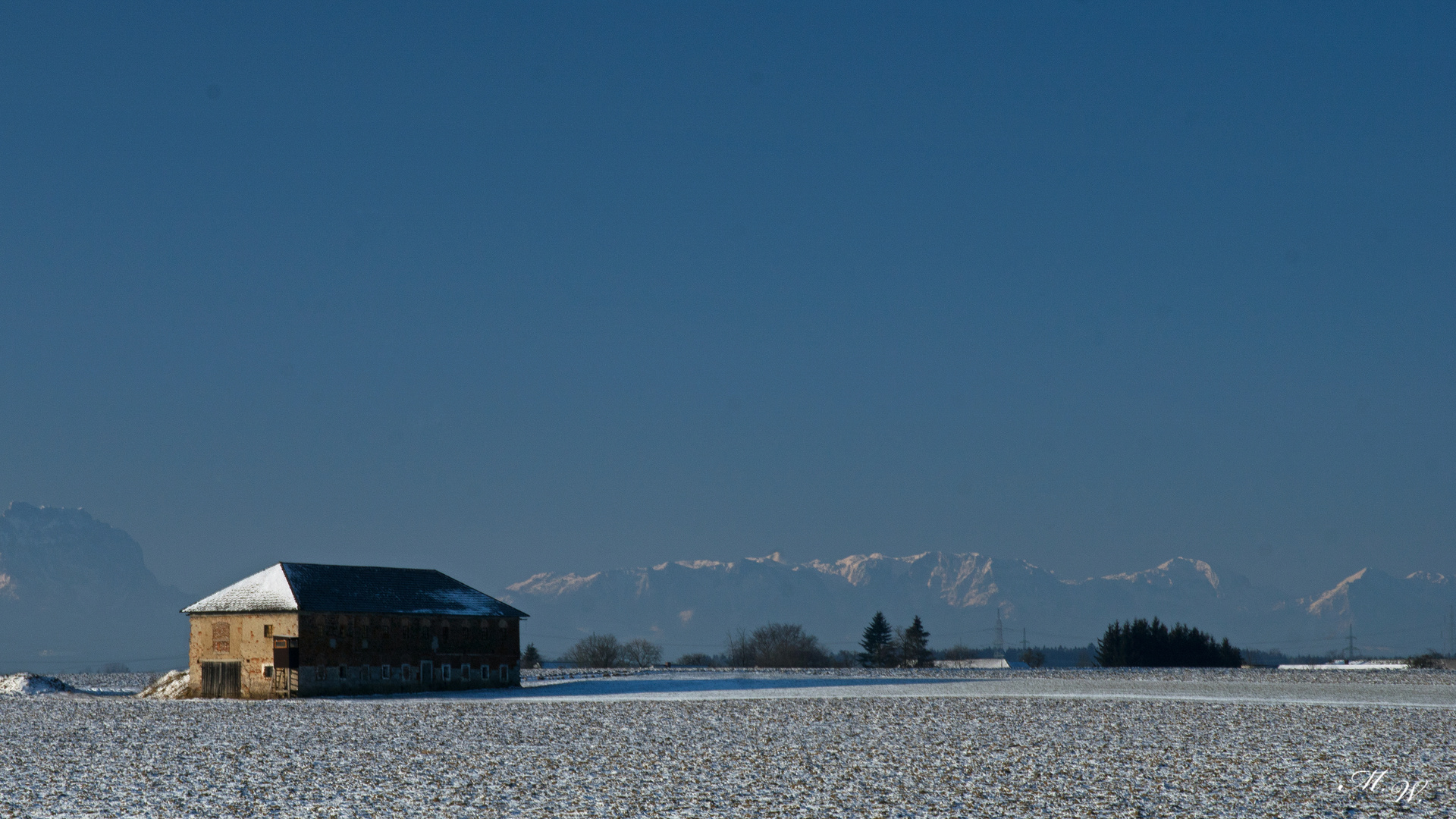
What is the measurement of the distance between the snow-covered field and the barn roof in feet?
28.8

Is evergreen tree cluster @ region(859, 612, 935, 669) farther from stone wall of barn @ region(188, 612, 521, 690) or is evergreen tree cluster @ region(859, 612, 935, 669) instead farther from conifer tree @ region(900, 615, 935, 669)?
stone wall of barn @ region(188, 612, 521, 690)

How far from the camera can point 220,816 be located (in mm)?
23438

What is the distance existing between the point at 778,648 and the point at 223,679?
8573cm

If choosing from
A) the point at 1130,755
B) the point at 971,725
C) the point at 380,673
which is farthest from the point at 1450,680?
the point at 380,673

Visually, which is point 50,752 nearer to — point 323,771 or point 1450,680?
point 323,771

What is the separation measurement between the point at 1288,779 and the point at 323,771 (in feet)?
65.9

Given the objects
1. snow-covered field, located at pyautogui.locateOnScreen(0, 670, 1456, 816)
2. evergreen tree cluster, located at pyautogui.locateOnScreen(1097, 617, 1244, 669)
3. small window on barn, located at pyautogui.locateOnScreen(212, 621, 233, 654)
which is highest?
small window on barn, located at pyautogui.locateOnScreen(212, 621, 233, 654)

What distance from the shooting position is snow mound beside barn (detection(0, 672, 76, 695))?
70312mm

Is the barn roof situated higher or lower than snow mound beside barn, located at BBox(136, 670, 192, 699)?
higher

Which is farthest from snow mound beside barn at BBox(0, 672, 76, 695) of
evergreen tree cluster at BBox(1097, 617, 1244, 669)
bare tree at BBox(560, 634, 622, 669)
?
evergreen tree cluster at BBox(1097, 617, 1244, 669)

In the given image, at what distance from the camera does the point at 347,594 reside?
216 feet

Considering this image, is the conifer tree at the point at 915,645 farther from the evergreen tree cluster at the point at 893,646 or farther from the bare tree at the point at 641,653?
the bare tree at the point at 641,653

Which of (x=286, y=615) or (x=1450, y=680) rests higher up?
(x=286, y=615)

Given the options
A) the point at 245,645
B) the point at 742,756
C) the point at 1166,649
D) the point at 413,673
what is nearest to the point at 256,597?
the point at 245,645
